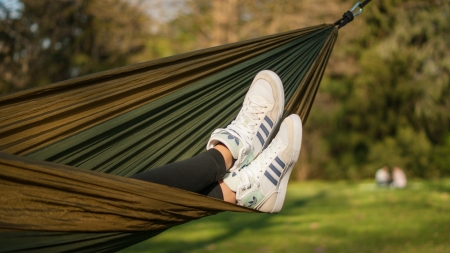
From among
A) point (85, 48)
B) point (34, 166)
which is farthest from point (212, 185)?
point (85, 48)

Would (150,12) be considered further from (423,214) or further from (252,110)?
(252,110)

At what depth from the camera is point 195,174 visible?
177 centimetres

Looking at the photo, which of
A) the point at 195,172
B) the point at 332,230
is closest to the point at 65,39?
the point at 332,230

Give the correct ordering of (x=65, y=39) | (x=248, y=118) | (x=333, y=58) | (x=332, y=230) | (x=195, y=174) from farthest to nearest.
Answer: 1. (x=333, y=58)
2. (x=65, y=39)
3. (x=332, y=230)
4. (x=248, y=118)
5. (x=195, y=174)

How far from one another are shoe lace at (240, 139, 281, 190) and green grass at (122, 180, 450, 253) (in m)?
1.93

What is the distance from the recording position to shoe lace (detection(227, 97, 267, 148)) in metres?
1.95

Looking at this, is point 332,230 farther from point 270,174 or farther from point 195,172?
point 195,172

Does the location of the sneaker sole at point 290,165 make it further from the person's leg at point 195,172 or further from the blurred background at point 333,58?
the blurred background at point 333,58

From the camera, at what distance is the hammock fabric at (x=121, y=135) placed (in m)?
1.48

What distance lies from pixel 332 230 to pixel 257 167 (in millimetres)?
2847

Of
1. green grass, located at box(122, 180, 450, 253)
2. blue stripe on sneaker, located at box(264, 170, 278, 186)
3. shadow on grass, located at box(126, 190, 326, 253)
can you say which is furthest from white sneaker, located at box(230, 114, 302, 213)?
shadow on grass, located at box(126, 190, 326, 253)

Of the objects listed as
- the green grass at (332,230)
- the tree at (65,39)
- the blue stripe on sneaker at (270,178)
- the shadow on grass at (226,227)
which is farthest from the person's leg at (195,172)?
the tree at (65,39)

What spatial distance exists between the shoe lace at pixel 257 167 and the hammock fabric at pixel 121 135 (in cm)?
9

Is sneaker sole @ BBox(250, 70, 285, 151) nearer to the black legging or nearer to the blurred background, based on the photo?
the black legging
